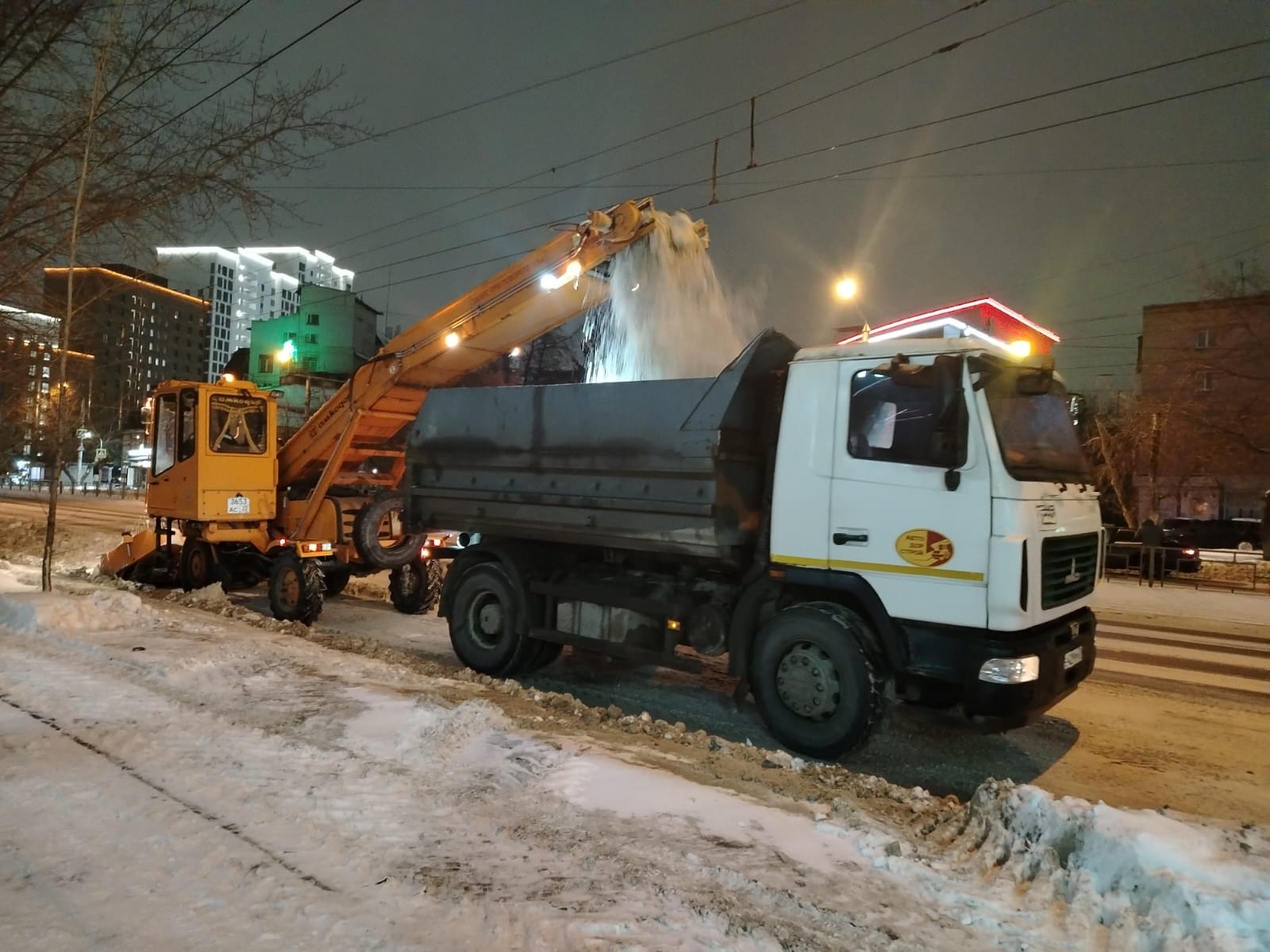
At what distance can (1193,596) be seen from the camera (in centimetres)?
1627

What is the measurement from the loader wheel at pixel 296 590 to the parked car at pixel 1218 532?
29268 mm

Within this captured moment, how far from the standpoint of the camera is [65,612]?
795 centimetres

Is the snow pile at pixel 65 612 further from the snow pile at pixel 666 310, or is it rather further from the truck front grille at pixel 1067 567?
the truck front grille at pixel 1067 567

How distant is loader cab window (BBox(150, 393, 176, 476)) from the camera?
11.4 meters

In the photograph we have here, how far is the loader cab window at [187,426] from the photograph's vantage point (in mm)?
10984

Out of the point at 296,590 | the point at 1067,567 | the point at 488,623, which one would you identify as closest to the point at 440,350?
the point at 488,623

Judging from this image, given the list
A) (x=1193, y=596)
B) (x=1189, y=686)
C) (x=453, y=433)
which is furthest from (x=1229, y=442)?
(x=453, y=433)

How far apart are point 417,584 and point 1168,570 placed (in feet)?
61.5

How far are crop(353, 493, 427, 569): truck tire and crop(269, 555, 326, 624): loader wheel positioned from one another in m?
0.62

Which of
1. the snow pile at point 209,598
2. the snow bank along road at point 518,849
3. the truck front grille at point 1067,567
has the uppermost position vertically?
the truck front grille at point 1067,567

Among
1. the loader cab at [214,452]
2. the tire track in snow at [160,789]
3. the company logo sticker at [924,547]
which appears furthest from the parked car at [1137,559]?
the tire track in snow at [160,789]

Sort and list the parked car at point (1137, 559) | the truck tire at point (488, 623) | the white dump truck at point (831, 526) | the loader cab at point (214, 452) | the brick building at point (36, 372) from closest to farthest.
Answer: the white dump truck at point (831, 526), the truck tire at point (488, 623), the loader cab at point (214, 452), the brick building at point (36, 372), the parked car at point (1137, 559)

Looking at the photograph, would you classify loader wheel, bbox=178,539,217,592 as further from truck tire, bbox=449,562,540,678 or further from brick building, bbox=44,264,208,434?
truck tire, bbox=449,562,540,678

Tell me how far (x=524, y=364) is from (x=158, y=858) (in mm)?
32102
